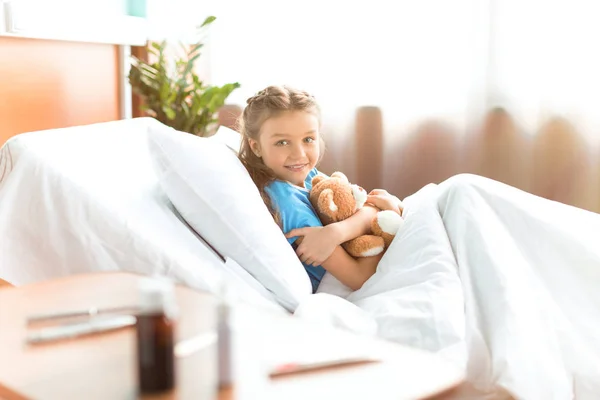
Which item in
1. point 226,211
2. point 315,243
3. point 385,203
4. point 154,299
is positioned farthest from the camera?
point 385,203

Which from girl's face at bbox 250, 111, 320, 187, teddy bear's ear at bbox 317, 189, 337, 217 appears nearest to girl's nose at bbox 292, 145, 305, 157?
girl's face at bbox 250, 111, 320, 187

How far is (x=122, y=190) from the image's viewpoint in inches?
60.9

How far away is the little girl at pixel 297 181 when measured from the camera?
1.63 m

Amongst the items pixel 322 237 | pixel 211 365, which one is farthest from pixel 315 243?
pixel 211 365

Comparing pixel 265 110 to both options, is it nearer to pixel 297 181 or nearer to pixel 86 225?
pixel 297 181

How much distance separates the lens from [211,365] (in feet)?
2.54

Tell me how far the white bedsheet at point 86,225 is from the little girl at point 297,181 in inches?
9.0

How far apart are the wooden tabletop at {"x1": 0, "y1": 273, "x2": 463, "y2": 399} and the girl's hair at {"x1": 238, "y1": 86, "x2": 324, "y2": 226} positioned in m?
0.85

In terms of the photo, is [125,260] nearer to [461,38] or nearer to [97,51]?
[97,51]

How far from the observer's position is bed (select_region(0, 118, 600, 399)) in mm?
1330

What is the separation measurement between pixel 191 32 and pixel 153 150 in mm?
1626

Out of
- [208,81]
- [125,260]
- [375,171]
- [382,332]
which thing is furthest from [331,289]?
[208,81]

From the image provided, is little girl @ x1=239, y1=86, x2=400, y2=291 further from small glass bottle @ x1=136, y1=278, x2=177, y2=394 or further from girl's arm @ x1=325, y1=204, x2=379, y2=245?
small glass bottle @ x1=136, y1=278, x2=177, y2=394

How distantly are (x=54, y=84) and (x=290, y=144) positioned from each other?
962 mm
